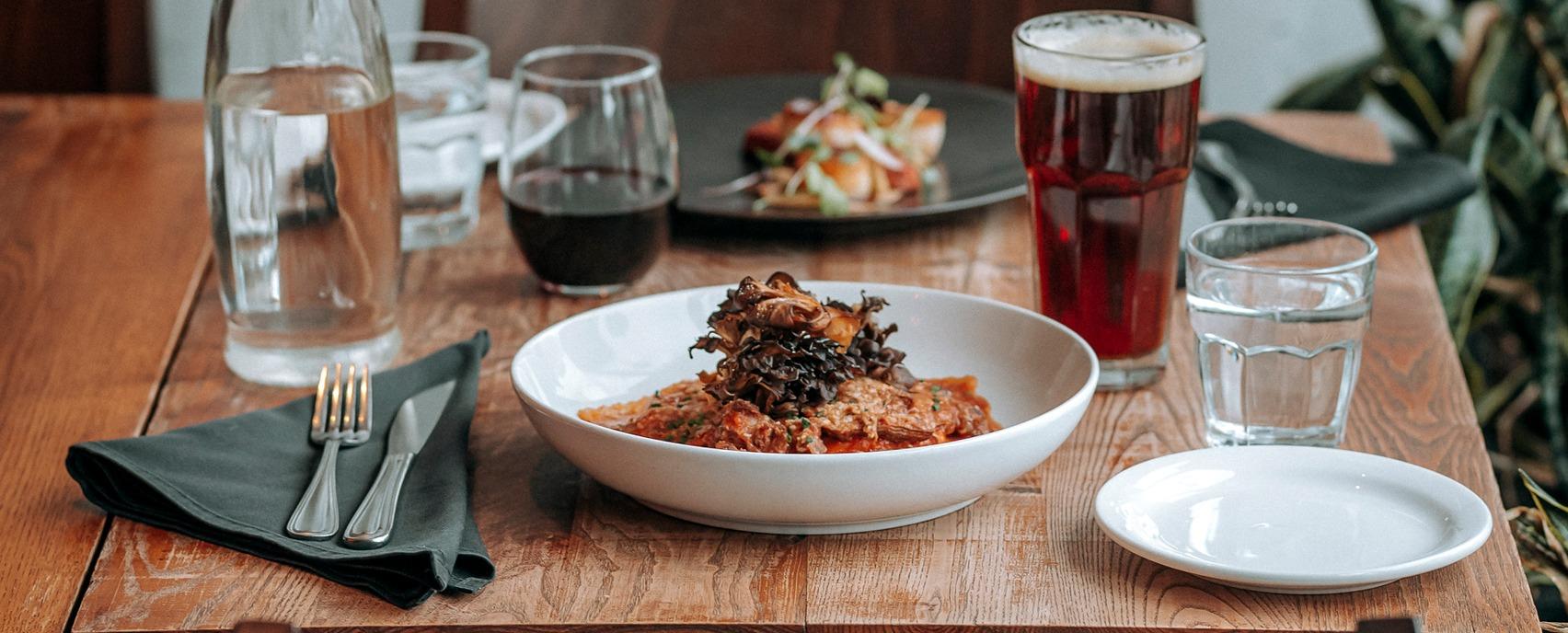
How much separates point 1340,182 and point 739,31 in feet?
3.27

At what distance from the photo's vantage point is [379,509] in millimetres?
894

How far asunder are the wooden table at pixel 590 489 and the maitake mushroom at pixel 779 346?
0.08 m

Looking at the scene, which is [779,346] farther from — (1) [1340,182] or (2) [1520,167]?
(2) [1520,167]

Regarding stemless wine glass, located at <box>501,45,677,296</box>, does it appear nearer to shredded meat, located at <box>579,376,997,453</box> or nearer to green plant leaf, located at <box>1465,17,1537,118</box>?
shredded meat, located at <box>579,376,997,453</box>

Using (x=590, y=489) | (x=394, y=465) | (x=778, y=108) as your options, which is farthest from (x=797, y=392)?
(x=778, y=108)

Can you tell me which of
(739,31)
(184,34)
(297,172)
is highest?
(297,172)

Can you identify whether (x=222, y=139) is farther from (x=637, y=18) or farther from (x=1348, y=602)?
(x=637, y=18)

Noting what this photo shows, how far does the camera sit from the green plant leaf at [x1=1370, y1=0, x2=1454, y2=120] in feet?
7.67

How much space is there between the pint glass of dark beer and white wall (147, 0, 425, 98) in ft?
7.26

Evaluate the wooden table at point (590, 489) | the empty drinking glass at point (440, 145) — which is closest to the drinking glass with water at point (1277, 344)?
the wooden table at point (590, 489)

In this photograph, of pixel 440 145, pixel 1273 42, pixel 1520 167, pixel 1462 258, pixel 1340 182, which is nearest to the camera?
pixel 440 145

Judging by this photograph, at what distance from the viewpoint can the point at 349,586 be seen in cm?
83

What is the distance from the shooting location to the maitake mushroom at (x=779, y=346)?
874mm

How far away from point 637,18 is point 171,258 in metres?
1.02
